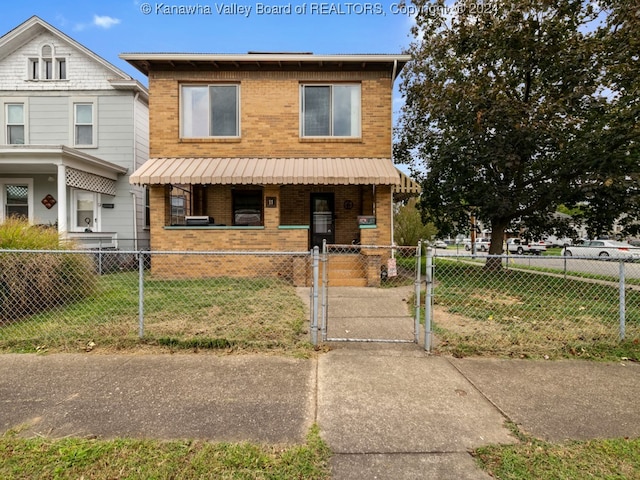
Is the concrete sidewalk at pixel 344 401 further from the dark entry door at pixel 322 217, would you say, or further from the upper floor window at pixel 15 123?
the upper floor window at pixel 15 123

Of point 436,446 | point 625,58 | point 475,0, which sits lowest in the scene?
point 436,446

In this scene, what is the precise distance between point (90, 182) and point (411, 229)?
15.9 m

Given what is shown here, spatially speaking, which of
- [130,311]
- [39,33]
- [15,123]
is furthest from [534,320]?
[39,33]

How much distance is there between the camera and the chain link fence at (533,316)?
4.69 m

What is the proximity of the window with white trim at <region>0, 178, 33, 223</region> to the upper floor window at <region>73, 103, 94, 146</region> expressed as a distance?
7.30ft

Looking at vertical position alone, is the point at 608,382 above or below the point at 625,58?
below

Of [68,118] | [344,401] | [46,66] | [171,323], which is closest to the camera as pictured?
[344,401]

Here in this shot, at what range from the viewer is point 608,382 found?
12.5 feet

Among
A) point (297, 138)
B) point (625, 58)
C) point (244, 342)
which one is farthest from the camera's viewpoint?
point (297, 138)

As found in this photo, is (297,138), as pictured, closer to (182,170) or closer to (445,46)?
(182,170)

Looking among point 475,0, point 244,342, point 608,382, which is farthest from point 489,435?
point 475,0

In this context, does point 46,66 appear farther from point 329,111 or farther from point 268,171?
point 329,111

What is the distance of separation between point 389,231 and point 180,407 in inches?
333

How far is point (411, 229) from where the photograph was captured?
2117 cm
